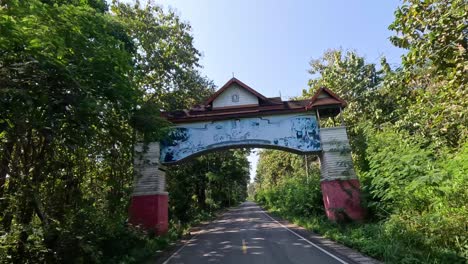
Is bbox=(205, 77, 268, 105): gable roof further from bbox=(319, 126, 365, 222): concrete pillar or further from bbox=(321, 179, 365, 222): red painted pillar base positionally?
bbox=(321, 179, 365, 222): red painted pillar base

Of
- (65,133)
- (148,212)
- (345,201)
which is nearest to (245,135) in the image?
(345,201)

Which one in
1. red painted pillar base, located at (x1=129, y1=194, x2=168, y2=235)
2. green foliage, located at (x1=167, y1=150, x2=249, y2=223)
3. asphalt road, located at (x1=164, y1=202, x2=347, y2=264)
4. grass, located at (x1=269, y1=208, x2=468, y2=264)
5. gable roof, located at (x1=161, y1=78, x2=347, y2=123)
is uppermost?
gable roof, located at (x1=161, y1=78, x2=347, y2=123)

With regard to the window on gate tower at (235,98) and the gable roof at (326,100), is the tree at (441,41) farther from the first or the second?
the window on gate tower at (235,98)

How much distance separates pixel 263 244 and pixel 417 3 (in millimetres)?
10108

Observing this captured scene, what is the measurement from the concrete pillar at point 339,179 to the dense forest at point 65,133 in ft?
28.3

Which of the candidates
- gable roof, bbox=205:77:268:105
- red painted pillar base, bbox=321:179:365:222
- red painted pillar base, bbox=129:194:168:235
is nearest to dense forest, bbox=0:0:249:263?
red painted pillar base, bbox=129:194:168:235

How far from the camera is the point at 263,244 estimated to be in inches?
546

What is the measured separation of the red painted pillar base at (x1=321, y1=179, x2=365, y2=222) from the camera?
54.8 feet

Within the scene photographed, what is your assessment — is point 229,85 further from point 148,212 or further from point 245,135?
point 148,212

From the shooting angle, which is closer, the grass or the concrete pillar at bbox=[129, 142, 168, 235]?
the grass

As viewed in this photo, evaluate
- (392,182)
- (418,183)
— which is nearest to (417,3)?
(418,183)

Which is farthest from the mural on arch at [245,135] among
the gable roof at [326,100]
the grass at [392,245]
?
the grass at [392,245]

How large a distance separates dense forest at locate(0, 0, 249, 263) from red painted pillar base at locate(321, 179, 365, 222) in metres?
8.50

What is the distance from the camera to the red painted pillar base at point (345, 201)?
16703 mm
